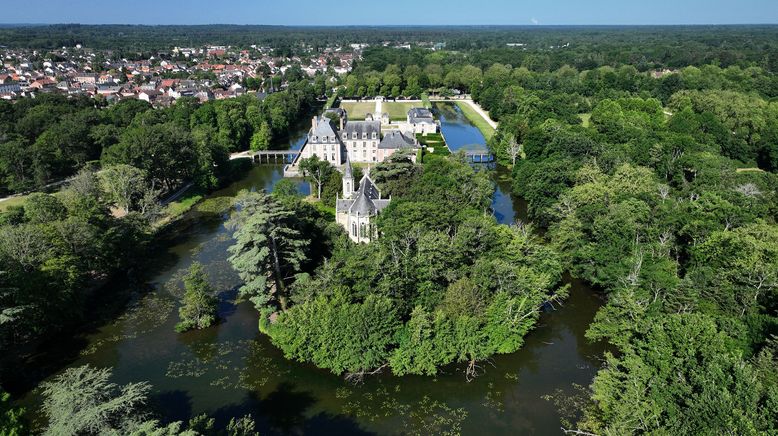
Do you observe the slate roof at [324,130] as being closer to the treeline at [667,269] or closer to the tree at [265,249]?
the treeline at [667,269]

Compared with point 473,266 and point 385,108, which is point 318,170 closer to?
point 473,266

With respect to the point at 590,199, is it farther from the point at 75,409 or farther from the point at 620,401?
the point at 75,409

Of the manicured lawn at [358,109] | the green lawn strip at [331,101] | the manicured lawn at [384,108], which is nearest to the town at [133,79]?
the green lawn strip at [331,101]

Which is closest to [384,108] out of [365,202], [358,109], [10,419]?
[358,109]

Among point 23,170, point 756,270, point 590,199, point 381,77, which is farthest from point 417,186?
point 381,77

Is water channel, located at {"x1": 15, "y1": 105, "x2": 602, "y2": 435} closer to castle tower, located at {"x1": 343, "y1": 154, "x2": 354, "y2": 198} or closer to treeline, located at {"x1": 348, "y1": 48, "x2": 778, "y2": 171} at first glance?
castle tower, located at {"x1": 343, "y1": 154, "x2": 354, "y2": 198}

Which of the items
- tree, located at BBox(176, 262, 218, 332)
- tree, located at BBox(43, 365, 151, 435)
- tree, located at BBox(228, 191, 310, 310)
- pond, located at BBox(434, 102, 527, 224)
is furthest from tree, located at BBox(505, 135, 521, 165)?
tree, located at BBox(43, 365, 151, 435)
